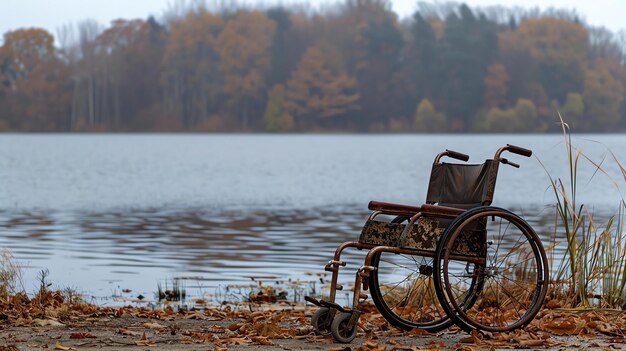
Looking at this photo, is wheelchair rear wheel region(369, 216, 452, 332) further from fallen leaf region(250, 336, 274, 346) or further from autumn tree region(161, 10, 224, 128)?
autumn tree region(161, 10, 224, 128)

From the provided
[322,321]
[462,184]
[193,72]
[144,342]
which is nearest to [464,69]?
[193,72]

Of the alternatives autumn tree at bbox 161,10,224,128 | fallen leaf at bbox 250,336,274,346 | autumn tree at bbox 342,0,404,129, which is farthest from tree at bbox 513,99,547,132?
fallen leaf at bbox 250,336,274,346

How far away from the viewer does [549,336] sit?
612cm

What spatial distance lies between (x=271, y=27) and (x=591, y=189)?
89476 mm

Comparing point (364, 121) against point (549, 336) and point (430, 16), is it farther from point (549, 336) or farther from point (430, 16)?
point (549, 336)

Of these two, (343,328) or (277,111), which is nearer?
(343,328)

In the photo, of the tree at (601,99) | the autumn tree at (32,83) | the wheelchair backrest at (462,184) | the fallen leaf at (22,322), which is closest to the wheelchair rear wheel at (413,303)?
the wheelchair backrest at (462,184)

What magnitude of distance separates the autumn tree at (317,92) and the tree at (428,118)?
23.7 feet

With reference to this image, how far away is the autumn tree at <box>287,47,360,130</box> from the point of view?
370ft

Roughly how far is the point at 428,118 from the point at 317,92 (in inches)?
510

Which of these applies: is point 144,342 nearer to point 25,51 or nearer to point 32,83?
point 32,83

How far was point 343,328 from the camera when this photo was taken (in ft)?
19.5

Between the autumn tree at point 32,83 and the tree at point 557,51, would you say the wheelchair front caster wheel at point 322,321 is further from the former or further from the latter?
the autumn tree at point 32,83

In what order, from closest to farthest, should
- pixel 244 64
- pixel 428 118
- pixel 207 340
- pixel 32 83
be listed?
pixel 207 340, pixel 428 118, pixel 244 64, pixel 32 83
